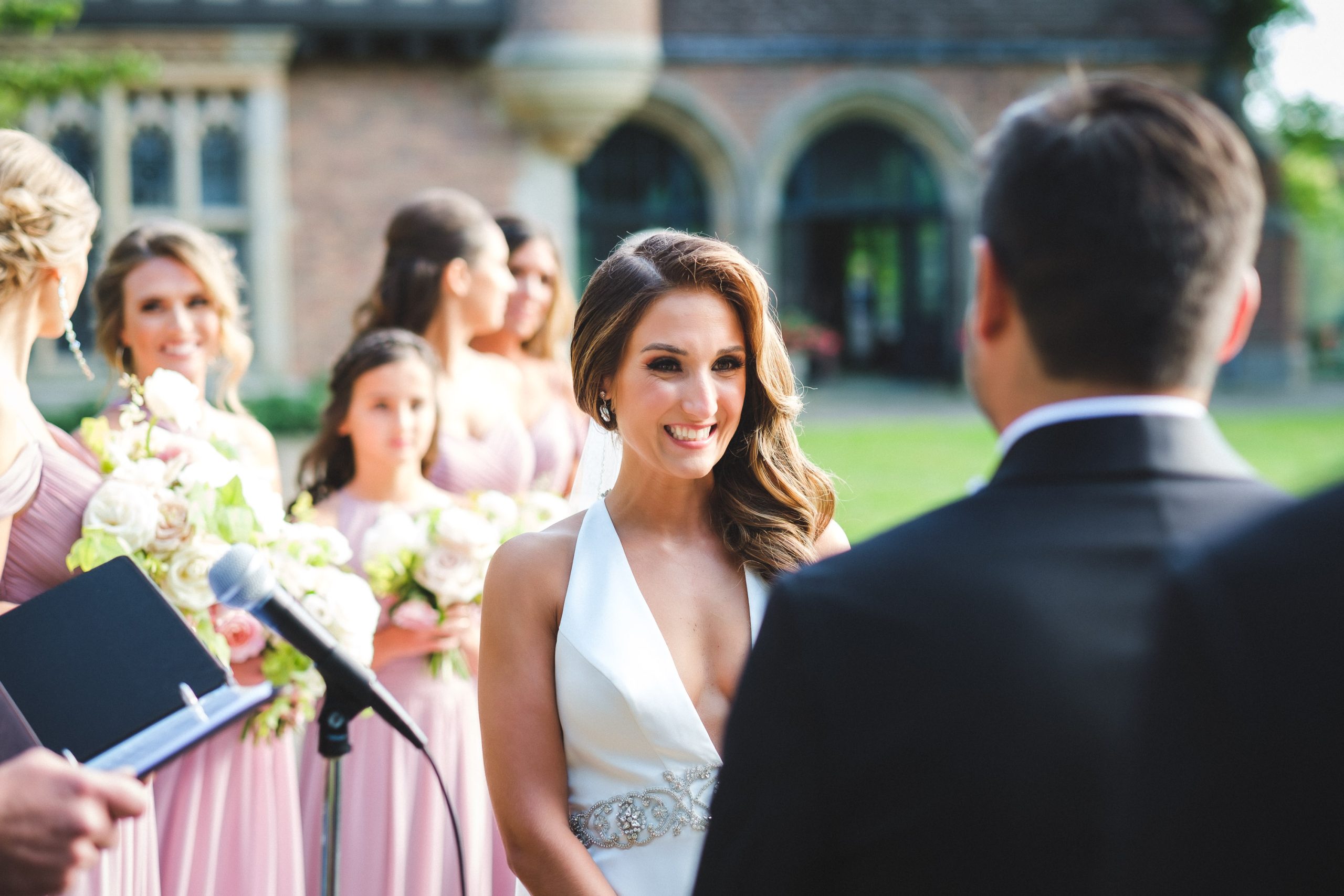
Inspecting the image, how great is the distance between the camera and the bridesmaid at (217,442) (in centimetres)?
301

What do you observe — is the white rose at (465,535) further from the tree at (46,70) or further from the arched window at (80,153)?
the arched window at (80,153)

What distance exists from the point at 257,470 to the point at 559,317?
2605 millimetres

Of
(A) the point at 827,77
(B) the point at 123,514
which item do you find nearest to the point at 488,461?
(B) the point at 123,514

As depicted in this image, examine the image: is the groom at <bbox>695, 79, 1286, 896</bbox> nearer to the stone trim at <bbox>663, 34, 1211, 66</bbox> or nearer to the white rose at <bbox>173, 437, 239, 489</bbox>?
the white rose at <bbox>173, 437, 239, 489</bbox>

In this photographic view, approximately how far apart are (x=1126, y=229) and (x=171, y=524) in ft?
7.32

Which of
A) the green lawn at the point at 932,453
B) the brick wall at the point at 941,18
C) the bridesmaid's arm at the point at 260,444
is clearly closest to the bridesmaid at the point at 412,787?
the bridesmaid's arm at the point at 260,444

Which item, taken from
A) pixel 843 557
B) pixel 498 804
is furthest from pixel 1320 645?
pixel 498 804

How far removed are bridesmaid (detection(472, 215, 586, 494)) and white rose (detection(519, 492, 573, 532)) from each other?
1384mm

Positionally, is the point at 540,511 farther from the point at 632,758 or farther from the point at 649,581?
the point at 632,758

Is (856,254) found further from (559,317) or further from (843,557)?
(843,557)

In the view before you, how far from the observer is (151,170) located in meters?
15.9

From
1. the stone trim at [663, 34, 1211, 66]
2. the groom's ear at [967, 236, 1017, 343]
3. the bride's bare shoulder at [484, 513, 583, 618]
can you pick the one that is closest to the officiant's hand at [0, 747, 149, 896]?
the bride's bare shoulder at [484, 513, 583, 618]

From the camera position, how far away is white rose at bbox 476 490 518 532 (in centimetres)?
346

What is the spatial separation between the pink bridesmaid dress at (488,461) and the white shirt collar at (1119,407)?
3.24 m
